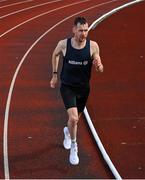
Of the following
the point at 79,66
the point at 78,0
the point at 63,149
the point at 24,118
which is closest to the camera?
the point at 79,66

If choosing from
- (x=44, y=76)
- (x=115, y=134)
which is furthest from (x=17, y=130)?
(x=44, y=76)

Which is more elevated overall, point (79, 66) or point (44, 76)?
point (79, 66)

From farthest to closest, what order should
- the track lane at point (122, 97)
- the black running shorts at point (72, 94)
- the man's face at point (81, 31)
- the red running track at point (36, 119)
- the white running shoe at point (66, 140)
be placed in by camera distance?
1. the track lane at point (122, 97)
2. the white running shoe at point (66, 140)
3. the red running track at point (36, 119)
4. the black running shorts at point (72, 94)
5. the man's face at point (81, 31)

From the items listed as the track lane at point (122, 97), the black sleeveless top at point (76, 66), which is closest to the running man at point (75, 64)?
the black sleeveless top at point (76, 66)

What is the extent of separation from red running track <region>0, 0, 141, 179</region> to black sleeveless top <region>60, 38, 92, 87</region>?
1.27 meters

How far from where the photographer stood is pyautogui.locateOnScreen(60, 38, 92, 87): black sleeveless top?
7.29m

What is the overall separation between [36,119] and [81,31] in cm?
319

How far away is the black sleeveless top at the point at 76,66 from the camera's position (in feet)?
23.9

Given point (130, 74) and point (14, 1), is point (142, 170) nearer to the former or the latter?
point (130, 74)

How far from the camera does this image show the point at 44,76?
1309 centimetres

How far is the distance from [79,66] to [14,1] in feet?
53.5

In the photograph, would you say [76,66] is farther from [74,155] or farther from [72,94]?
[74,155]

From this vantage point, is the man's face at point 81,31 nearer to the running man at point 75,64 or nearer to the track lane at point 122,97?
the running man at point 75,64

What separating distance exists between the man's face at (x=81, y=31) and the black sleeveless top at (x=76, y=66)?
20cm
